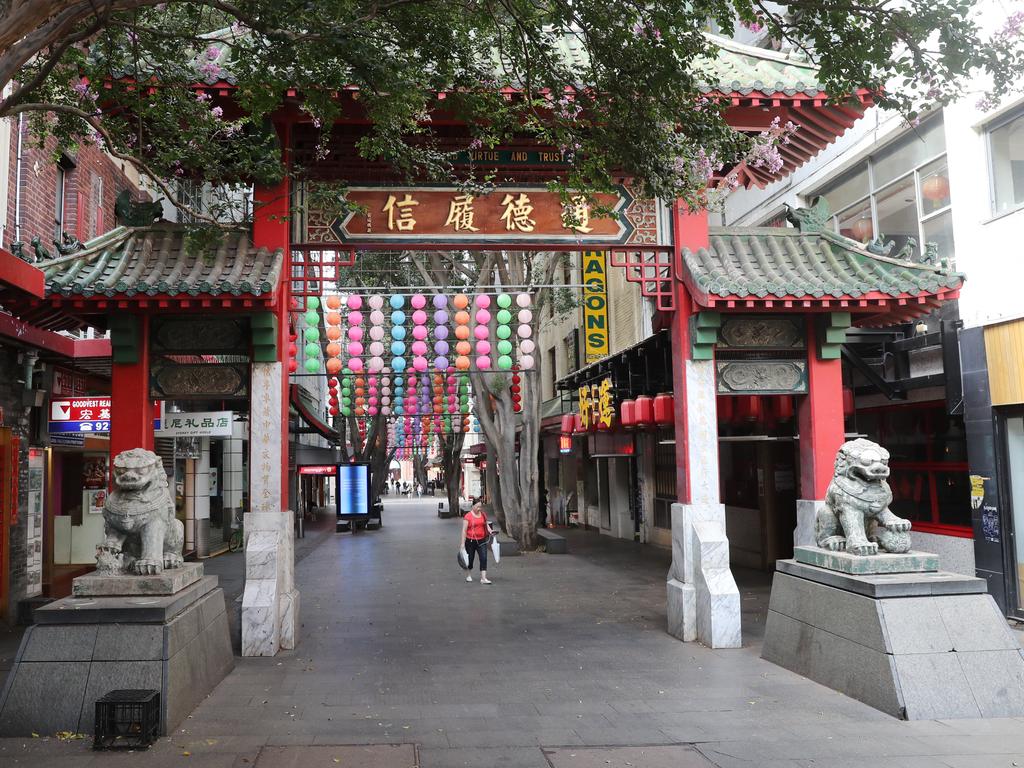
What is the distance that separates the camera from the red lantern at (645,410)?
51.2 ft

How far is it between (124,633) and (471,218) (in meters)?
5.99

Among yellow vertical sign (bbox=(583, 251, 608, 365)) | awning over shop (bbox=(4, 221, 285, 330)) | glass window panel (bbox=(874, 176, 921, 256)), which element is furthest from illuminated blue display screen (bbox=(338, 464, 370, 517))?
glass window panel (bbox=(874, 176, 921, 256))

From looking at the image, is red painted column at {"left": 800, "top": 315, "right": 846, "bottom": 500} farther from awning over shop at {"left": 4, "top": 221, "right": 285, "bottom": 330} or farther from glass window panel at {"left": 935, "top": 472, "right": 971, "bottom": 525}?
awning over shop at {"left": 4, "top": 221, "right": 285, "bottom": 330}

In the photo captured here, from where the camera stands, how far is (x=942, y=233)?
11867 millimetres

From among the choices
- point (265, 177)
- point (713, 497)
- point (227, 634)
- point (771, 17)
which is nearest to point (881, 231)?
point (713, 497)

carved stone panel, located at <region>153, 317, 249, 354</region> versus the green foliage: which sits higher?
the green foliage

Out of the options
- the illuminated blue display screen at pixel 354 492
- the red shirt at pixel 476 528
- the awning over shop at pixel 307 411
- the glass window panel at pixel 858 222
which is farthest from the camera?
the illuminated blue display screen at pixel 354 492

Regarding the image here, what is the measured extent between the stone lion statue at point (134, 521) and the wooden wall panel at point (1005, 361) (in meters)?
9.69

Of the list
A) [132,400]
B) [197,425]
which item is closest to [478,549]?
[197,425]

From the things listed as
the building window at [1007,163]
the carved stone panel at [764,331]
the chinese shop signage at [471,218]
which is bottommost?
the carved stone panel at [764,331]

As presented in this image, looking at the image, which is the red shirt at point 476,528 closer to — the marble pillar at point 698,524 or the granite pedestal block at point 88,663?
the marble pillar at point 698,524

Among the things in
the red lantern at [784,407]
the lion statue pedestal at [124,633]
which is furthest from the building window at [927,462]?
the lion statue pedestal at [124,633]

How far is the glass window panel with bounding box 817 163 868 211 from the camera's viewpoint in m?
14.0

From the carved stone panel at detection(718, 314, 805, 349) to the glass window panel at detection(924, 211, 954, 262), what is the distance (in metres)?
3.18
